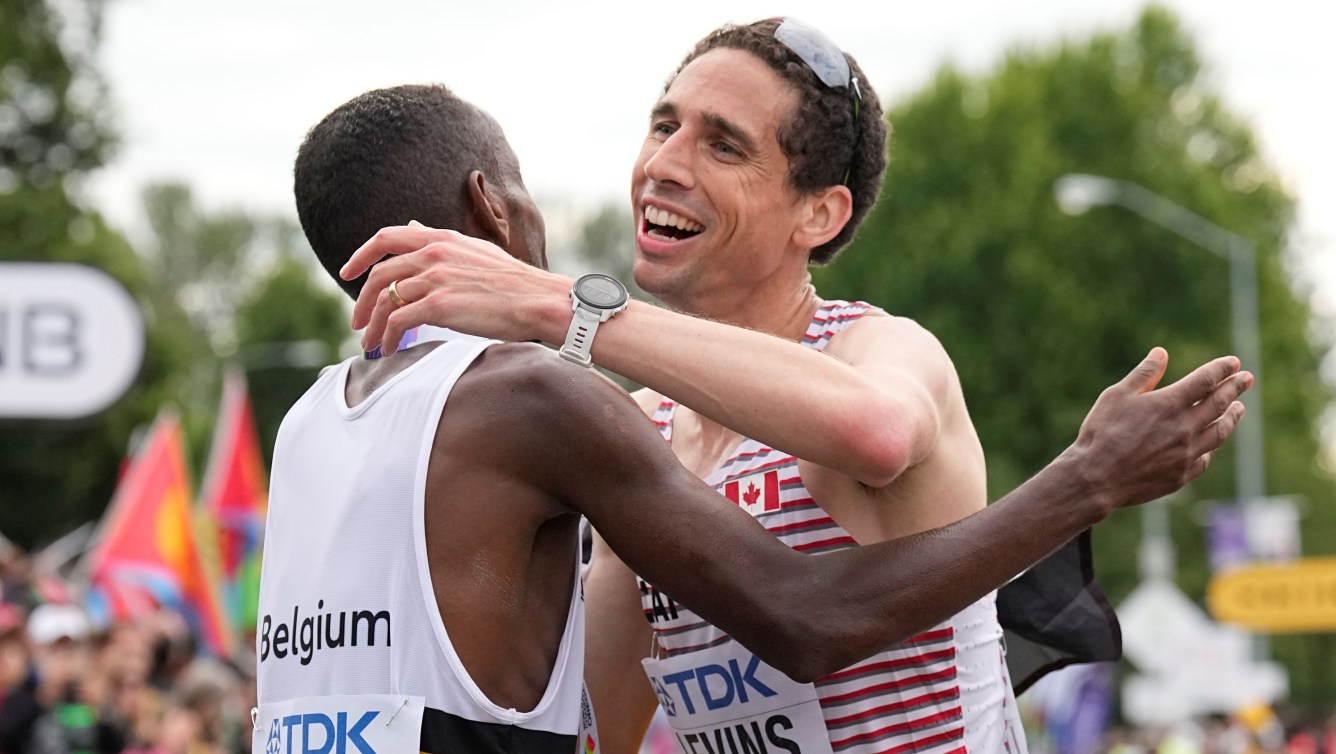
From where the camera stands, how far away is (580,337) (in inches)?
112

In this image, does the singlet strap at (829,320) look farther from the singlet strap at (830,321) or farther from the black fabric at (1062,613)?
the black fabric at (1062,613)

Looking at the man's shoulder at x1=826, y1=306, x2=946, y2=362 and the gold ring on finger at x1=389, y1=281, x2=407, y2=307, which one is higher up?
the man's shoulder at x1=826, y1=306, x2=946, y2=362

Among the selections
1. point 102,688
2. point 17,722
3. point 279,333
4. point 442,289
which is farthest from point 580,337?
point 279,333

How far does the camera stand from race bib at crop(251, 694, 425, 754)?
9.04 feet

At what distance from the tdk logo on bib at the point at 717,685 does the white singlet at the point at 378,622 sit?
1.37 feet

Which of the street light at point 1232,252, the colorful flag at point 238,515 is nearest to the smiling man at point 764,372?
the colorful flag at point 238,515

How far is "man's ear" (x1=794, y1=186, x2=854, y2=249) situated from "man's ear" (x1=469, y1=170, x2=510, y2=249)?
757mm

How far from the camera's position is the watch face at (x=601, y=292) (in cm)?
288

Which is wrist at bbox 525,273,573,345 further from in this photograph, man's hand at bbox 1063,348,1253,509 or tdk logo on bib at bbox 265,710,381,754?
man's hand at bbox 1063,348,1253,509

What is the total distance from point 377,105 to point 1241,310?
2910 centimetres

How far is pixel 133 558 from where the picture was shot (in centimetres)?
1596

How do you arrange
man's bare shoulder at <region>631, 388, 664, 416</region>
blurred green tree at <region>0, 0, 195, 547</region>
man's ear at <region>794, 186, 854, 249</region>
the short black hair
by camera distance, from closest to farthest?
the short black hair
man's ear at <region>794, 186, 854, 249</region>
man's bare shoulder at <region>631, 388, 664, 416</region>
blurred green tree at <region>0, 0, 195, 547</region>

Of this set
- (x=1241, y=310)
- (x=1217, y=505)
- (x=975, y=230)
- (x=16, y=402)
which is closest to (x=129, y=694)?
(x=16, y=402)

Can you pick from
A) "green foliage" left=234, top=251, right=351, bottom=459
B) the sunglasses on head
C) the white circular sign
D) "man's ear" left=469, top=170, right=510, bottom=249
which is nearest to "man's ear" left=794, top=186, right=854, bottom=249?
the sunglasses on head
